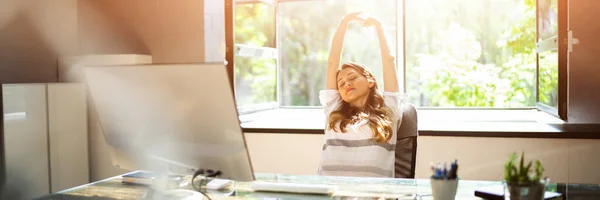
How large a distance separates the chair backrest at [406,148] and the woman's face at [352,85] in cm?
24

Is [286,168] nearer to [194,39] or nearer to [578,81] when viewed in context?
[194,39]

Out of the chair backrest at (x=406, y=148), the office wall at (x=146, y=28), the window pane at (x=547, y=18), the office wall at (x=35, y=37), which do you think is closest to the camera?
the chair backrest at (x=406, y=148)

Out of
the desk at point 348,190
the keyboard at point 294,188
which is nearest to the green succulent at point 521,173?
the desk at point 348,190

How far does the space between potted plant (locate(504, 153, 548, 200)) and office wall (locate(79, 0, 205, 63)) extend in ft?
9.32

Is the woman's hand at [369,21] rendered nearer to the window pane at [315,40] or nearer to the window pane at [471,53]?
the window pane at [315,40]

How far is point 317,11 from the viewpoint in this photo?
21.0 feet

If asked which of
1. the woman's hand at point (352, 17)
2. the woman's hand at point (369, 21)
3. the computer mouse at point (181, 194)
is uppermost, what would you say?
the woman's hand at point (352, 17)

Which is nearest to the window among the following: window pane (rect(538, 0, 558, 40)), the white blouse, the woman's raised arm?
window pane (rect(538, 0, 558, 40))

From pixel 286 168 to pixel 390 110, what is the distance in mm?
1318

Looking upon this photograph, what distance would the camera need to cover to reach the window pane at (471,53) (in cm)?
644

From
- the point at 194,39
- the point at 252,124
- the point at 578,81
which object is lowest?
the point at 252,124

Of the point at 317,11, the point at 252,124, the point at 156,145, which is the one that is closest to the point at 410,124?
the point at 156,145

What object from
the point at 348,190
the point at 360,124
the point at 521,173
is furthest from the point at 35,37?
the point at 521,173

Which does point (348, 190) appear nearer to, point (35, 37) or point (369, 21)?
point (369, 21)
